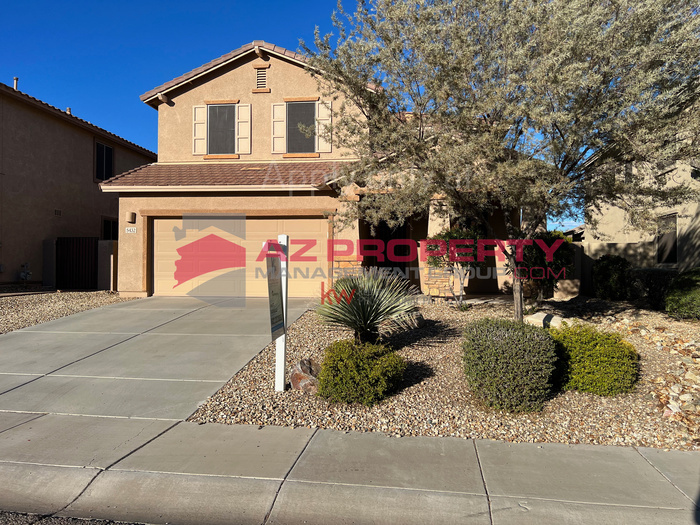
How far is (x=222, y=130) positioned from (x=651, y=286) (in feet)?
40.0

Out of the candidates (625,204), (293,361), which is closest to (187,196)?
(293,361)

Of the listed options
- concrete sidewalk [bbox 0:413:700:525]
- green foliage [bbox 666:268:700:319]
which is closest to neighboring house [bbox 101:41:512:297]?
green foliage [bbox 666:268:700:319]

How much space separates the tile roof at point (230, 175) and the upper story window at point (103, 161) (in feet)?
21.9

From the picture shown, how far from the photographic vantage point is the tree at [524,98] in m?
6.71

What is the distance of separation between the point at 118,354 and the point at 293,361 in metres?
3.07

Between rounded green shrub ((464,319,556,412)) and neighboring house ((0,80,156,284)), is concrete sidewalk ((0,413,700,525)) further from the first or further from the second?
neighboring house ((0,80,156,284))

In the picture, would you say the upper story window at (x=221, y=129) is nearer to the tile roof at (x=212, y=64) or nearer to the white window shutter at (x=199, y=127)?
the white window shutter at (x=199, y=127)

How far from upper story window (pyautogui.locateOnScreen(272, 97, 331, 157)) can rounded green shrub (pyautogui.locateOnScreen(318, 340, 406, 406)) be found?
9.47 metres

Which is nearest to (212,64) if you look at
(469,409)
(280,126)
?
(280,126)

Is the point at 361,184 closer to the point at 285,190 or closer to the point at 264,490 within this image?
the point at 285,190

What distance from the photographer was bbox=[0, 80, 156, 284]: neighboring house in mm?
15844

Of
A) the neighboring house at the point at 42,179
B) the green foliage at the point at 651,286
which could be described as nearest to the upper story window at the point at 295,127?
the green foliage at the point at 651,286

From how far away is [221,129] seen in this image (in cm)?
1444

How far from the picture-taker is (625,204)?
7.47m
